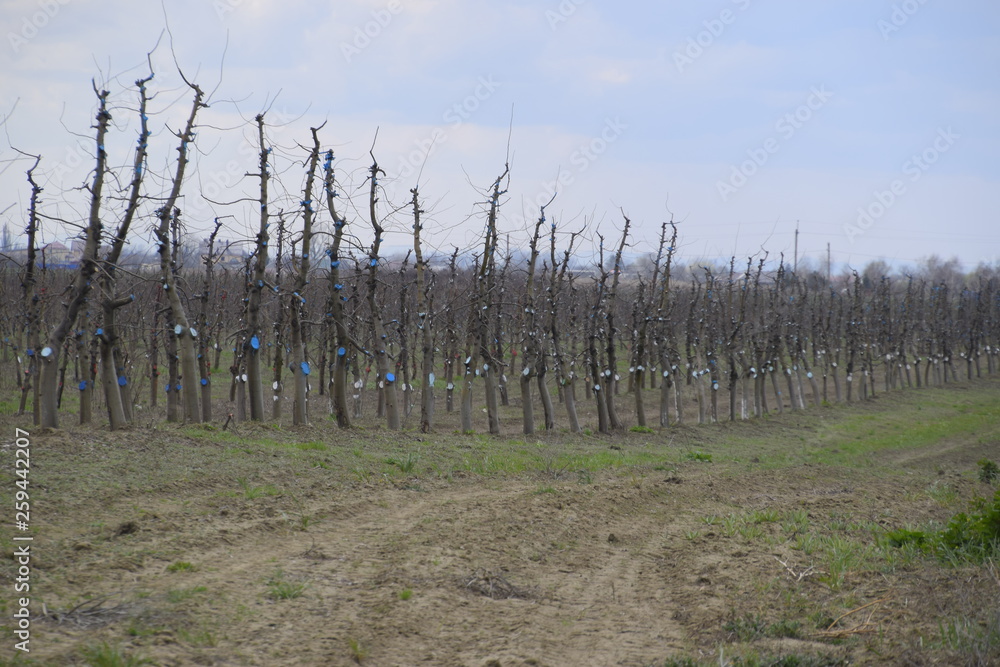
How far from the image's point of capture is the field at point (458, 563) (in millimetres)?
4711

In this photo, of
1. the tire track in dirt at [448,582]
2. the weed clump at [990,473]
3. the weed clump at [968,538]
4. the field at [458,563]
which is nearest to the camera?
the field at [458,563]

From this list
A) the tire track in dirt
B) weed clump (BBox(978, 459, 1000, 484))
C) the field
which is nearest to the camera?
the field

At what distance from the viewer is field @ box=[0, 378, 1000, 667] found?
4.71m

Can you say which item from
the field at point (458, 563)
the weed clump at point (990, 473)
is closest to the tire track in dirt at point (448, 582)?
the field at point (458, 563)

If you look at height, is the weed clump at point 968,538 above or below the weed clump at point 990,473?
above

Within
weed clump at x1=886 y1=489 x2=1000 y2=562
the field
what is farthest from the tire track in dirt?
weed clump at x1=886 y1=489 x2=1000 y2=562

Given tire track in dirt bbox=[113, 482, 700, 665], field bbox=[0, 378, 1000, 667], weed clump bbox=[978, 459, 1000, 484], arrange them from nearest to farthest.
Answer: field bbox=[0, 378, 1000, 667]
tire track in dirt bbox=[113, 482, 700, 665]
weed clump bbox=[978, 459, 1000, 484]

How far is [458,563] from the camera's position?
6449mm

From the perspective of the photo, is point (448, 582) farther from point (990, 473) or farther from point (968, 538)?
point (990, 473)

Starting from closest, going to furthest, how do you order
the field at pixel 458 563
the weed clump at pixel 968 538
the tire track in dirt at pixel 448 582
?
the field at pixel 458 563 → the tire track in dirt at pixel 448 582 → the weed clump at pixel 968 538

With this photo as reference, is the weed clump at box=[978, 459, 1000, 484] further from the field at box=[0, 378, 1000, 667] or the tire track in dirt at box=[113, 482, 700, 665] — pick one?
the tire track in dirt at box=[113, 482, 700, 665]

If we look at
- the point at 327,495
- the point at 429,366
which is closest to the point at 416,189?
the point at 429,366

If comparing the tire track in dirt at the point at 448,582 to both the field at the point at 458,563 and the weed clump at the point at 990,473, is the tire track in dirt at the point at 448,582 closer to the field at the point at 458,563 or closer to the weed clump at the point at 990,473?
the field at the point at 458,563

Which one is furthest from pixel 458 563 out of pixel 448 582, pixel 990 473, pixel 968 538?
pixel 990 473
